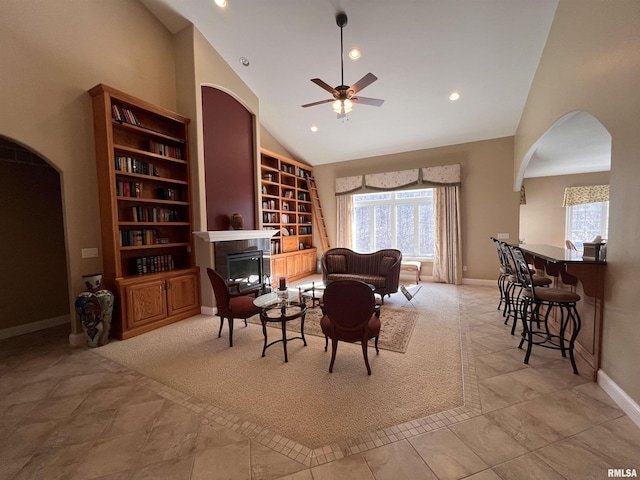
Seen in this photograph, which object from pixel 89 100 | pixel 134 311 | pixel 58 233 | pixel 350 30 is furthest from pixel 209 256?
pixel 350 30

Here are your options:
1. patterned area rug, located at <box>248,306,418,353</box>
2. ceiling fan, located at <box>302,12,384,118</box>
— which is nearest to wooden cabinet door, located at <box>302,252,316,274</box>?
patterned area rug, located at <box>248,306,418,353</box>

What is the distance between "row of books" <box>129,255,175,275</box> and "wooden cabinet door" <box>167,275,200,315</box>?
0.26 meters

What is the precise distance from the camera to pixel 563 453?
63.2 inches

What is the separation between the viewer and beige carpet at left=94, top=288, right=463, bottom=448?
195 centimetres

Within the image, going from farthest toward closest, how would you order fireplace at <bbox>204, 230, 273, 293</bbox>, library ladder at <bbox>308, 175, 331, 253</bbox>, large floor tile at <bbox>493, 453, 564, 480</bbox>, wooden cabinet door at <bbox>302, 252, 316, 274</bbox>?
library ladder at <bbox>308, 175, 331, 253</bbox> < wooden cabinet door at <bbox>302, 252, 316, 274</bbox> < fireplace at <bbox>204, 230, 273, 293</bbox> < large floor tile at <bbox>493, 453, 564, 480</bbox>

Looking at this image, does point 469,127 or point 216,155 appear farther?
point 469,127

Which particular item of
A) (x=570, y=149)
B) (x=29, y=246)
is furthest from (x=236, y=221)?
(x=570, y=149)

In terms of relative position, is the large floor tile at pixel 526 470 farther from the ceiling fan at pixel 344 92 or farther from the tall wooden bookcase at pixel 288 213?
the tall wooden bookcase at pixel 288 213

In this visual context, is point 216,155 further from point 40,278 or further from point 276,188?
point 40,278

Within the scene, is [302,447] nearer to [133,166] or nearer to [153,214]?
[153,214]

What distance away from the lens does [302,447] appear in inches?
67.0

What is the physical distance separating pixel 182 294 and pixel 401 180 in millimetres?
5597

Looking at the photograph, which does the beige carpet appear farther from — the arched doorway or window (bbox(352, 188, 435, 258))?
window (bbox(352, 188, 435, 258))

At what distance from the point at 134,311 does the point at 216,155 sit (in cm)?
283
